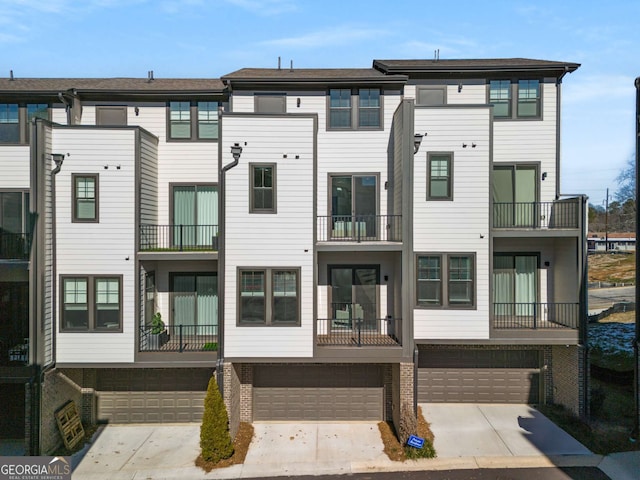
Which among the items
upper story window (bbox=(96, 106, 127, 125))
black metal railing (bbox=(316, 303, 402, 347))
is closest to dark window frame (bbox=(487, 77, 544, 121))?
black metal railing (bbox=(316, 303, 402, 347))

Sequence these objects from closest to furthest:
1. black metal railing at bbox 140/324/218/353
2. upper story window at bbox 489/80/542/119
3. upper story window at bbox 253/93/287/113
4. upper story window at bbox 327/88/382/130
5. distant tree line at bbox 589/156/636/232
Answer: black metal railing at bbox 140/324/218/353 < upper story window at bbox 327/88/382/130 < upper story window at bbox 253/93/287/113 < upper story window at bbox 489/80/542/119 < distant tree line at bbox 589/156/636/232

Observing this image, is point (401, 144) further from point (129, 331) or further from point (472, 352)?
point (129, 331)

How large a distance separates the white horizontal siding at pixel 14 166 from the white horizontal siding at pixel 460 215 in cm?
1237

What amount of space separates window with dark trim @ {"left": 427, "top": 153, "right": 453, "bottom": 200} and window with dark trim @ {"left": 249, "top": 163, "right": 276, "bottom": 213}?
4.70 metres

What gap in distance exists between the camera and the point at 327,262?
42.3 feet

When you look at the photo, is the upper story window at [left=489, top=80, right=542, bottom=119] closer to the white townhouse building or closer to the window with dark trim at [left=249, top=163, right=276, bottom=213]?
the white townhouse building

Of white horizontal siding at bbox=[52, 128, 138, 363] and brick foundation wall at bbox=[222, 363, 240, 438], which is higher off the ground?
white horizontal siding at bbox=[52, 128, 138, 363]

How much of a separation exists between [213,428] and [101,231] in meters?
Result: 6.45

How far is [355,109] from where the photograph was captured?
13.0 metres

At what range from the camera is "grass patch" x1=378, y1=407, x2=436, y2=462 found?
10688mm

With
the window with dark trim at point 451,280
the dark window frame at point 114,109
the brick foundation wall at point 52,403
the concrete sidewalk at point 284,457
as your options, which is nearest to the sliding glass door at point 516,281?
the window with dark trim at point 451,280

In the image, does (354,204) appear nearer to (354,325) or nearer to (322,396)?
(354,325)

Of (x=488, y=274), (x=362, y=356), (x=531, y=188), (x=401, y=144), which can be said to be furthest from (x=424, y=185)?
(x=362, y=356)

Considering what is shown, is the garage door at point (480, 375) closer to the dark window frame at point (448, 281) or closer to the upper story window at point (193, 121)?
the dark window frame at point (448, 281)
